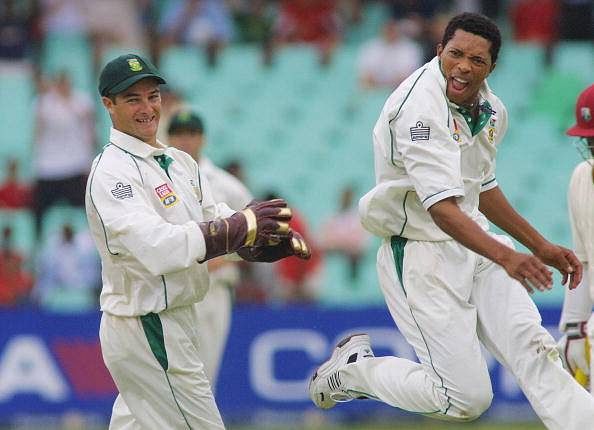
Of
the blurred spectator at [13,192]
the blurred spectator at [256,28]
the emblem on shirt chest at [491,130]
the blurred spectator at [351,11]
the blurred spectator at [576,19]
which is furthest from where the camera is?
the blurred spectator at [351,11]

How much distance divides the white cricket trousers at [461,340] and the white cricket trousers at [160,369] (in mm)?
1037

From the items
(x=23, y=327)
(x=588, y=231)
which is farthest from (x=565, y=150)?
(x=588, y=231)

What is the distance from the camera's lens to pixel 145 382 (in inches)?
260

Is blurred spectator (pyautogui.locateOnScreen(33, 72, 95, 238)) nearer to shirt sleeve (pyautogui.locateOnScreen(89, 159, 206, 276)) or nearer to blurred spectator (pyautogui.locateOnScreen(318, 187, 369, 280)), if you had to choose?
blurred spectator (pyautogui.locateOnScreen(318, 187, 369, 280))

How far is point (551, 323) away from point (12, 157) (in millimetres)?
6334

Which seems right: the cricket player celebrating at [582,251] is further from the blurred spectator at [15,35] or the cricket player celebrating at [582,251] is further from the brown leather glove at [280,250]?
the blurred spectator at [15,35]

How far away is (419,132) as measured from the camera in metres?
6.70

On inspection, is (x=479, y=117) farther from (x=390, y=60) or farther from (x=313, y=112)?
(x=313, y=112)

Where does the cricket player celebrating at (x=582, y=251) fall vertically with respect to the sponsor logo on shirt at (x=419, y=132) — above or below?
below

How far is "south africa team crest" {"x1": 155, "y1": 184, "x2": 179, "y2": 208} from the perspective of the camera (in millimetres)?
6531

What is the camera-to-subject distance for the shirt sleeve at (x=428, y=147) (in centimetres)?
660

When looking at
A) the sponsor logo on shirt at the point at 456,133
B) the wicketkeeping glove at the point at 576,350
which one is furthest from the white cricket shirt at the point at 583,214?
the sponsor logo on shirt at the point at 456,133

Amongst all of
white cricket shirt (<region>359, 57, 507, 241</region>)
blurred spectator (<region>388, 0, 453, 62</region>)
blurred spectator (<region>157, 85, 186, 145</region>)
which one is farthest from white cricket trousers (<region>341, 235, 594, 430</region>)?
blurred spectator (<region>388, 0, 453, 62</region>)

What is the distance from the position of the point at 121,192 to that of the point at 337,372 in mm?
1751
